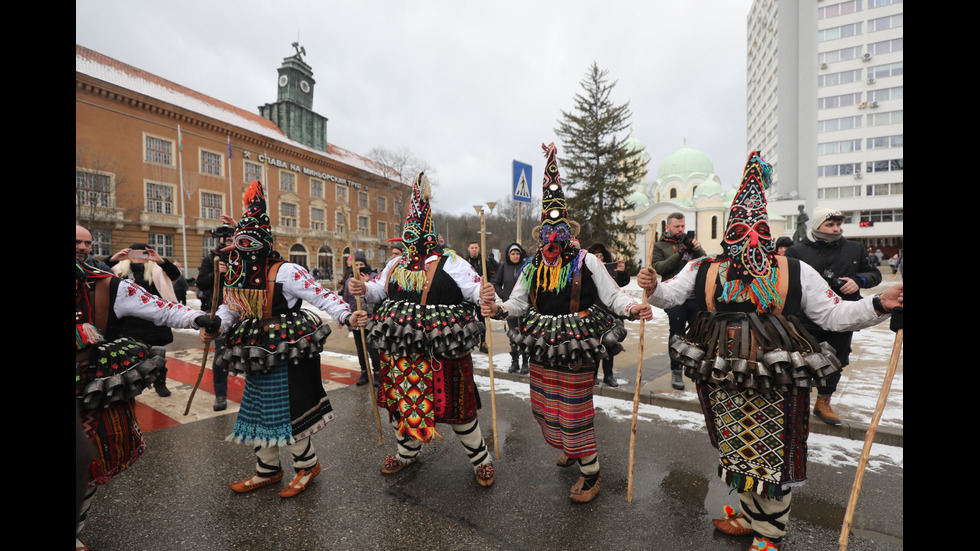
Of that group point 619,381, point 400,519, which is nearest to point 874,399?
point 619,381

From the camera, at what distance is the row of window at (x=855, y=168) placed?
144 ft

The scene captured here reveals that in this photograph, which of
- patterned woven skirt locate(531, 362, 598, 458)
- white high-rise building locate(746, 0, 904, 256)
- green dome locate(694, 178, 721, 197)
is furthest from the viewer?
green dome locate(694, 178, 721, 197)

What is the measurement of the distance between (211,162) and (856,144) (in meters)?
59.8

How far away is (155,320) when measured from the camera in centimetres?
281

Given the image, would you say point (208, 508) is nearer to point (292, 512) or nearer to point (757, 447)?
point (292, 512)

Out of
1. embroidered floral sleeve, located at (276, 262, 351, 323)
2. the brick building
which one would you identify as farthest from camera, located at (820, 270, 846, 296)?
the brick building

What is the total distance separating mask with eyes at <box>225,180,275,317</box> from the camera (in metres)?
3.19

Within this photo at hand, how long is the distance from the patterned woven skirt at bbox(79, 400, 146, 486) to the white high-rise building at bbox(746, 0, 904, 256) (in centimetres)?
5480

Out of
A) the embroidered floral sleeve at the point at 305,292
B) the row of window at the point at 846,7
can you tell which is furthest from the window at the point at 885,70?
the embroidered floral sleeve at the point at 305,292

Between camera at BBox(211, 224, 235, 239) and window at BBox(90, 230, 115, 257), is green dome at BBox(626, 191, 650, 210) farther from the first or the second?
camera at BBox(211, 224, 235, 239)

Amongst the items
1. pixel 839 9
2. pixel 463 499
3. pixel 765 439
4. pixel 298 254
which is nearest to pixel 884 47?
pixel 839 9

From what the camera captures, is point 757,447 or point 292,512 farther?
point 292,512

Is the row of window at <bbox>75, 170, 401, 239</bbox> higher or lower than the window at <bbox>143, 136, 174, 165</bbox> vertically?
lower
